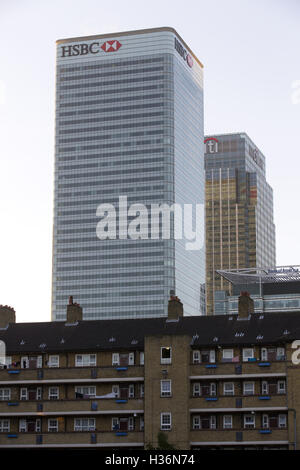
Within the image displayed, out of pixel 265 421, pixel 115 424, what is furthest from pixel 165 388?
pixel 265 421

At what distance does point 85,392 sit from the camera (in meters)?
112

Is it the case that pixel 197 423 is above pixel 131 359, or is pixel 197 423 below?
below

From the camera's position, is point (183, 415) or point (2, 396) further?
point (2, 396)

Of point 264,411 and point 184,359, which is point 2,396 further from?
point 264,411

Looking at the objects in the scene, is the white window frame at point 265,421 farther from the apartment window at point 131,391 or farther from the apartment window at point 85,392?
the apartment window at point 85,392

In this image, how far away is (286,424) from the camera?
103 metres

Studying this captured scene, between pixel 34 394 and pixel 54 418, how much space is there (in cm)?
418

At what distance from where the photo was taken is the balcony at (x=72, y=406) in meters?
108

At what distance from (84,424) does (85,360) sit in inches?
307

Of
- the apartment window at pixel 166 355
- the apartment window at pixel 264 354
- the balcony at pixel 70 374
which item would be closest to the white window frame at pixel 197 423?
the apartment window at pixel 166 355

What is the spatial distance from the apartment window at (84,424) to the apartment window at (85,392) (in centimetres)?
283

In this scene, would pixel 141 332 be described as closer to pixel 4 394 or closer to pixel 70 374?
pixel 70 374
